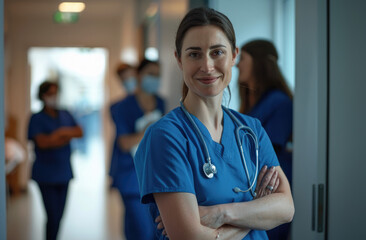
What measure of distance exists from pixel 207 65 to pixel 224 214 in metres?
0.30

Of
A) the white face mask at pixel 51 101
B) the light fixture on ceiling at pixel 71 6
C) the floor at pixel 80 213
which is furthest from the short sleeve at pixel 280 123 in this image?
the white face mask at pixel 51 101

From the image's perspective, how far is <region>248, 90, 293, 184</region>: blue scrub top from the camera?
3.45ft

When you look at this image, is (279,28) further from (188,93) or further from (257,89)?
(188,93)

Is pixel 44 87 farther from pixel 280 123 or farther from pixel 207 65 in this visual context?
pixel 207 65

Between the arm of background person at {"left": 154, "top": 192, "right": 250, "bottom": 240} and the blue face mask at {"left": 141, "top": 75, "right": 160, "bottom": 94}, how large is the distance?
1.35 meters

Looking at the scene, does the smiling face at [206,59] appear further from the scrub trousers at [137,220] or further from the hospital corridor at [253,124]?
the scrub trousers at [137,220]

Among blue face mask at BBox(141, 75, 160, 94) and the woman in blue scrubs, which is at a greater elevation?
blue face mask at BBox(141, 75, 160, 94)

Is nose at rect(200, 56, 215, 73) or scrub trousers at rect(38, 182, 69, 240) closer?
nose at rect(200, 56, 215, 73)

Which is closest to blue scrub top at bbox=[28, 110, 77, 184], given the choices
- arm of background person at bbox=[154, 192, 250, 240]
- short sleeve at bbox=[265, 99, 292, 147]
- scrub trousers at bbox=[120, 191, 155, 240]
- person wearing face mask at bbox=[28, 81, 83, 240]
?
person wearing face mask at bbox=[28, 81, 83, 240]

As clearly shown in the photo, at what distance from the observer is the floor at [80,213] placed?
3047mm

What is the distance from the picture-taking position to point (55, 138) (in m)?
2.38

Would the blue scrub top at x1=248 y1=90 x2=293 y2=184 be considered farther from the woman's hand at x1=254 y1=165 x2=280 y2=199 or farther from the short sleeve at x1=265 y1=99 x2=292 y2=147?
the woman's hand at x1=254 y1=165 x2=280 y2=199

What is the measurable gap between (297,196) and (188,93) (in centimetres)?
49

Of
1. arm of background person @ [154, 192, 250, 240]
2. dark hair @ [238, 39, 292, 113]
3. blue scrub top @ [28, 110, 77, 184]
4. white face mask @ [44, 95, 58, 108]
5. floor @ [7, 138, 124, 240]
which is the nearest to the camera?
arm of background person @ [154, 192, 250, 240]
